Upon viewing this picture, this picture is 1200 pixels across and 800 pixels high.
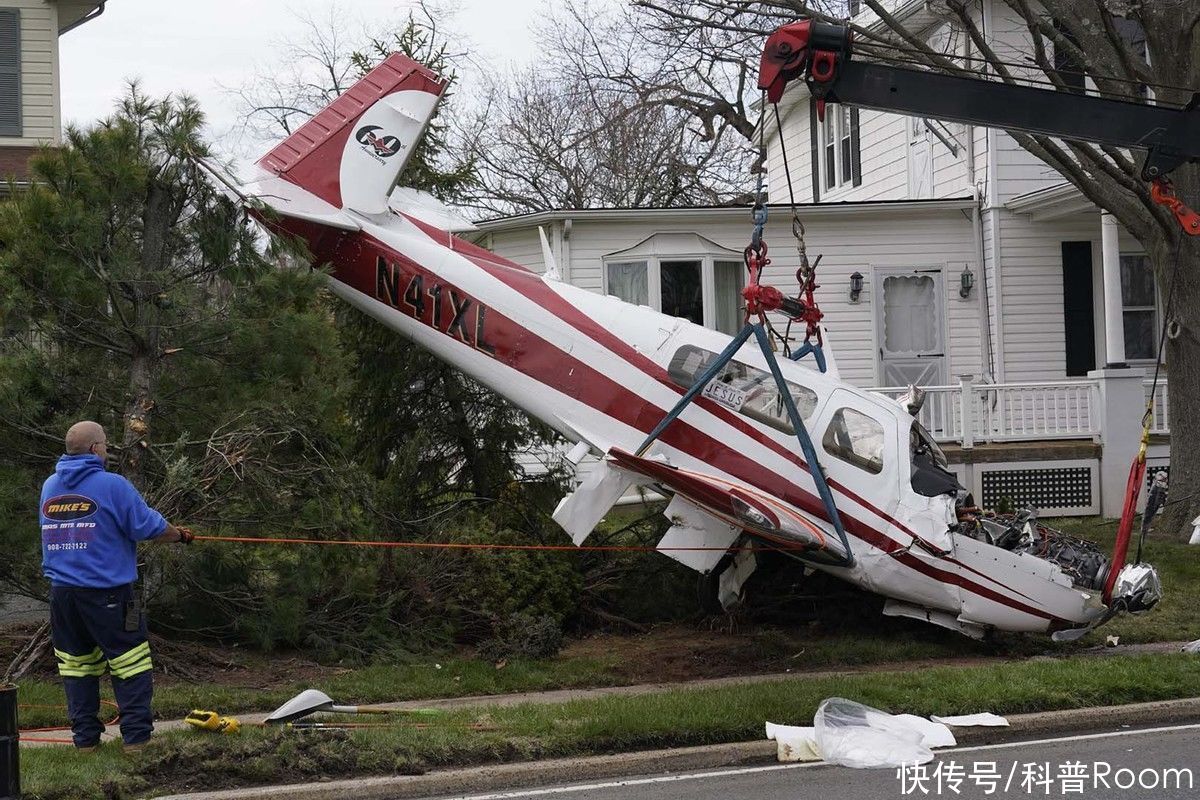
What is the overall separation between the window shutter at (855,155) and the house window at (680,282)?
642 cm

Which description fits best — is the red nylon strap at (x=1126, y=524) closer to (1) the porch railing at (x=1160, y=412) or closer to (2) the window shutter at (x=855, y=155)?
(1) the porch railing at (x=1160, y=412)

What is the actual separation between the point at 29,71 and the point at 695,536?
1585 cm

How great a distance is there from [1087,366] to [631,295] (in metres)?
7.52

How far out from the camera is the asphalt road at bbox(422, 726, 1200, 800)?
7145 millimetres

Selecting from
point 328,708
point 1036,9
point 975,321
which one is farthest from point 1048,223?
point 328,708

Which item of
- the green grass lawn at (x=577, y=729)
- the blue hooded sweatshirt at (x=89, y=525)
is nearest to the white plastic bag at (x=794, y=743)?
the green grass lawn at (x=577, y=729)

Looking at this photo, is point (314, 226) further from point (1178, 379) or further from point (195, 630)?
point (1178, 379)

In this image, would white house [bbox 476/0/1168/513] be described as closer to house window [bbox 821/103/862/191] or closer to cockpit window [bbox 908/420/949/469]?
house window [bbox 821/103/862/191]

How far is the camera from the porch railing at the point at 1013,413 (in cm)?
1825

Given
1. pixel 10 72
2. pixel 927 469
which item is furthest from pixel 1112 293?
pixel 10 72

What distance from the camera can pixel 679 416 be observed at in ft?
37.9

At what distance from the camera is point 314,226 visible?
1280cm

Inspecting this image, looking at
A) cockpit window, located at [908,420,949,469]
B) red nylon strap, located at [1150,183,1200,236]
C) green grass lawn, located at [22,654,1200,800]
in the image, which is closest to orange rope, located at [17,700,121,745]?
green grass lawn, located at [22,654,1200,800]

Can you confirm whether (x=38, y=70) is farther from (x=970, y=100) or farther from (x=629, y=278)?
(x=970, y=100)
